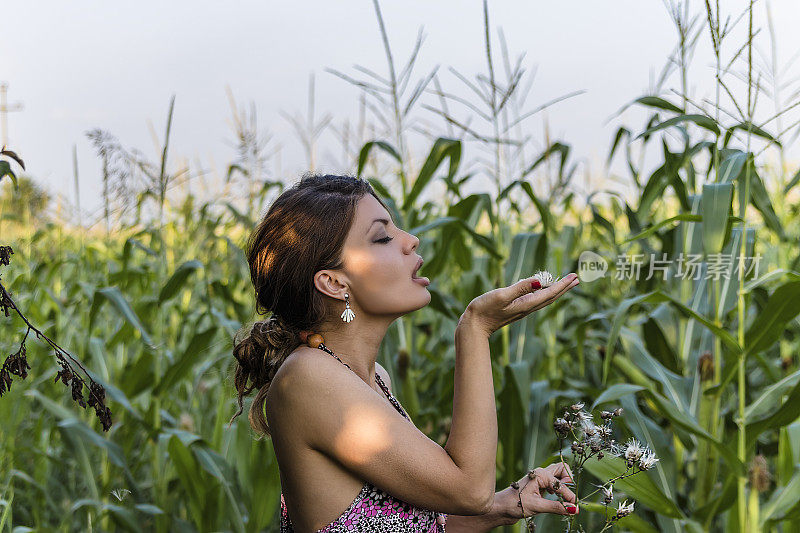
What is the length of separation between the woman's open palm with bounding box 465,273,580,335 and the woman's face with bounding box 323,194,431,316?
0.16 metres

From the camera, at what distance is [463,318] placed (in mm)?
1423

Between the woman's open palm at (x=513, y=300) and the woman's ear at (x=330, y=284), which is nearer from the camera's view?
the woman's open palm at (x=513, y=300)

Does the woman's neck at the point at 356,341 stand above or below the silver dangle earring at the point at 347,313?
below

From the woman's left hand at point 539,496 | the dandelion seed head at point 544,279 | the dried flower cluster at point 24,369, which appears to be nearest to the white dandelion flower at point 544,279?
the dandelion seed head at point 544,279

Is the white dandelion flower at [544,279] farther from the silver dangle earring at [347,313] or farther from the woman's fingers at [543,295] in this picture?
the silver dangle earring at [347,313]

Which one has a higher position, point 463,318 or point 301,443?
point 463,318

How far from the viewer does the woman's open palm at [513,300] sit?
1.35m

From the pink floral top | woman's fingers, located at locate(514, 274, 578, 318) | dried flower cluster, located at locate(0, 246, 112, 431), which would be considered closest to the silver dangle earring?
the pink floral top

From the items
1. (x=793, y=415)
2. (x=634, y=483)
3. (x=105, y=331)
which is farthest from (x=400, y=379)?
(x=105, y=331)

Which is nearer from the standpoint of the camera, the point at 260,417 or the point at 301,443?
the point at 301,443

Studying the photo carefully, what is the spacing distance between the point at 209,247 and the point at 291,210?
7.85 feet

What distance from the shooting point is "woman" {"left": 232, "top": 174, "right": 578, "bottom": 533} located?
4.54 feet

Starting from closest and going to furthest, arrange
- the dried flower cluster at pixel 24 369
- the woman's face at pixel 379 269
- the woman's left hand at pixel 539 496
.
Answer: the dried flower cluster at pixel 24 369, the woman's left hand at pixel 539 496, the woman's face at pixel 379 269

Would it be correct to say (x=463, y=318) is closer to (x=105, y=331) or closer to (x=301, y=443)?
(x=301, y=443)
